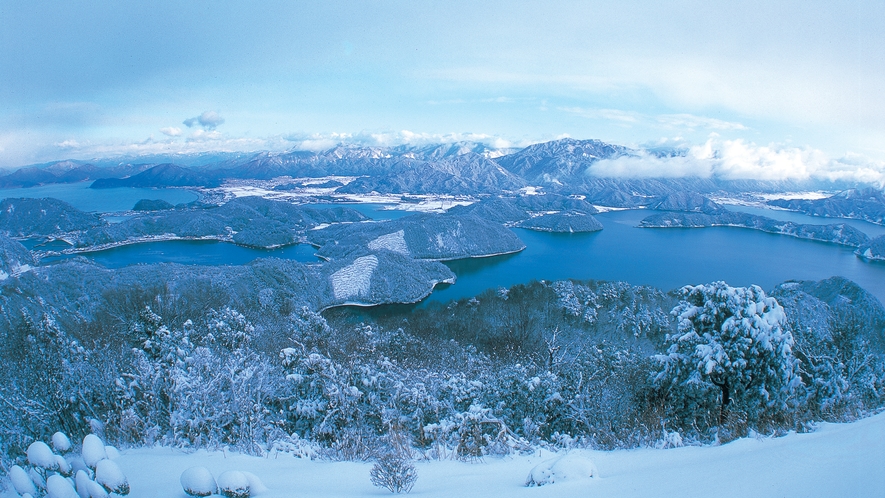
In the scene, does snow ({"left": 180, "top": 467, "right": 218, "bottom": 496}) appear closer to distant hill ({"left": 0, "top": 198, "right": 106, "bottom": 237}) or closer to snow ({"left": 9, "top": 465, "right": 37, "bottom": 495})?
snow ({"left": 9, "top": 465, "right": 37, "bottom": 495})

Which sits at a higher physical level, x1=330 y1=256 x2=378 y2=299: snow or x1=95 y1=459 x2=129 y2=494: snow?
x1=95 y1=459 x2=129 y2=494: snow

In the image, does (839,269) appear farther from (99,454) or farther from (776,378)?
(99,454)

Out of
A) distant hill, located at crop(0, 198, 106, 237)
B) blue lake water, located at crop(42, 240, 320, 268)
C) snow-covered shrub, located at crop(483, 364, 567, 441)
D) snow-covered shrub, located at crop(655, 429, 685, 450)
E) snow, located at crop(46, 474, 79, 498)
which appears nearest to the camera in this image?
snow, located at crop(46, 474, 79, 498)

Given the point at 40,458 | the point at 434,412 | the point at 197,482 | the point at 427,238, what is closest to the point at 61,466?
the point at 40,458

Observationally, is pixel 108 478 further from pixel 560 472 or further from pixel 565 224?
pixel 565 224

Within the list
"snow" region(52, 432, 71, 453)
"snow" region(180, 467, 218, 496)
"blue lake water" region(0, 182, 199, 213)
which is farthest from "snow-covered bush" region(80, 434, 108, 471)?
"blue lake water" region(0, 182, 199, 213)

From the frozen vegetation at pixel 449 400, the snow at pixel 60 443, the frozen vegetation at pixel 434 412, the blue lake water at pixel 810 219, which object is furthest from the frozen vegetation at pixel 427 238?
the blue lake water at pixel 810 219

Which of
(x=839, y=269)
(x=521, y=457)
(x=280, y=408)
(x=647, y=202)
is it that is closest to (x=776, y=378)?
(x=521, y=457)
